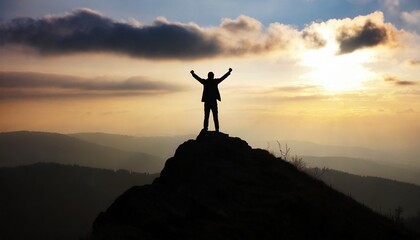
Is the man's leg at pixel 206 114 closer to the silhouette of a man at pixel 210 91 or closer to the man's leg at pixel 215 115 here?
the silhouette of a man at pixel 210 91

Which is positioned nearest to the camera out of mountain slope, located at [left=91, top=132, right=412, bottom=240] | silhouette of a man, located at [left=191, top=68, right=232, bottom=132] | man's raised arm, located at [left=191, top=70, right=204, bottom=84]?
mountain slope, located at [left=91, top=132, right=412, bottom=240]

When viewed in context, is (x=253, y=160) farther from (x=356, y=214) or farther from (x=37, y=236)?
(x=37, y=236)

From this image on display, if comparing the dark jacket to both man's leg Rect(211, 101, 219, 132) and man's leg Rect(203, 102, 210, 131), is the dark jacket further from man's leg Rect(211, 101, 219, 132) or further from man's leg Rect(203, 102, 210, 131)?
man's leg Rect(211, 101, 219, 132)

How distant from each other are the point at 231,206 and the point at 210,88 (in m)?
8.01

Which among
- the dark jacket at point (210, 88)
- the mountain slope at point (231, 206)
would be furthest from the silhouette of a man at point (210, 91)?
the mountain slope at point (231, 206)

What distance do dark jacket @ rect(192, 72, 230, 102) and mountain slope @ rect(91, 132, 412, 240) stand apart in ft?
9.24

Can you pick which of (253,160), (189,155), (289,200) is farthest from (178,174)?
(289,200)

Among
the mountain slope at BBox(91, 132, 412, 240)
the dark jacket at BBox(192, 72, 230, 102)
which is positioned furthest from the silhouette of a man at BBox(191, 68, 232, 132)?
the mountain slope at BBox(91, 132, 412, 240)

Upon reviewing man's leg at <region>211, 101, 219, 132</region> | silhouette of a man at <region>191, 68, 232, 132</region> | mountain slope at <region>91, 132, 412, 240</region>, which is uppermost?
silhouette of a man at <region>191, 68, 232, 132</region>

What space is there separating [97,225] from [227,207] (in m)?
5.19

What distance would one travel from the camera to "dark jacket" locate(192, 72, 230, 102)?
67.2ft

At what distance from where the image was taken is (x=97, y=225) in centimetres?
1430

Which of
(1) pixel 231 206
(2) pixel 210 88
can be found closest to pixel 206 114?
(2) pixel 210 88

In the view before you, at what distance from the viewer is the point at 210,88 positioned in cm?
2050
